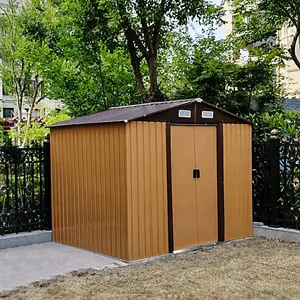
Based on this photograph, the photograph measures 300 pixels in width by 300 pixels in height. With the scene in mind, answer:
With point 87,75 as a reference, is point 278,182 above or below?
below

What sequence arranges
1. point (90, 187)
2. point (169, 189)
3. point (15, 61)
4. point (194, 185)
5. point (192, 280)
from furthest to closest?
point (15, 61) → point (194, 185) → point (90, 187) → point (169, 189) → point (192, 280)

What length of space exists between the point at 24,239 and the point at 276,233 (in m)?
3.72

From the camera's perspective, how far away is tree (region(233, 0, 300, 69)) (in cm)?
886

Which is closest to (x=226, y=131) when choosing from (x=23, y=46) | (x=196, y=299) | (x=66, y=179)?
(x=66, y=179)

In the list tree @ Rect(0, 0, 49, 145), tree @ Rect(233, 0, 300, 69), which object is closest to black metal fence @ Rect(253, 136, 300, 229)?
tree @ Rect(233, 0, 300, 69)

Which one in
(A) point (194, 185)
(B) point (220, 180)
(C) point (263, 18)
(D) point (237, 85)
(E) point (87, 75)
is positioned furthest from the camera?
(E) point (87, 75)

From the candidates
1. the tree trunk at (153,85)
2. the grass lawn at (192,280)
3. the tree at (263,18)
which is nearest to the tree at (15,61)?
the tree trunk at (153,85)

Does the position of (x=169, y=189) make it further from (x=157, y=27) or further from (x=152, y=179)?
(x=157, y=27)

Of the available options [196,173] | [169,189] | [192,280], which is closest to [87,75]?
[196,173]

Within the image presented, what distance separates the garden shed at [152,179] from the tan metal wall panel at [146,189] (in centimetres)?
1

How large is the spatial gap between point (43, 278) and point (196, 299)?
177 cm

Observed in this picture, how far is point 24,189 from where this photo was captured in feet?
21.5

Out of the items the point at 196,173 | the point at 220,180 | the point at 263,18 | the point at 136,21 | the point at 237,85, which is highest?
the point at 263,18

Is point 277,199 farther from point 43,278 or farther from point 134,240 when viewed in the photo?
point 43,278
